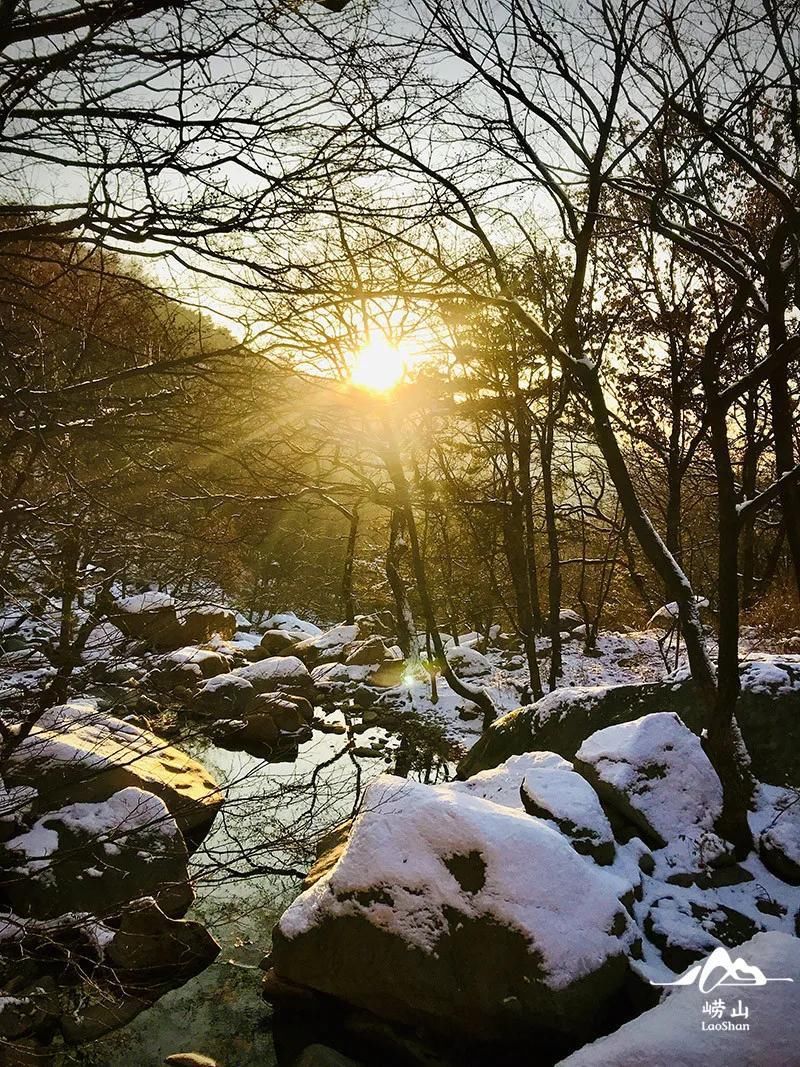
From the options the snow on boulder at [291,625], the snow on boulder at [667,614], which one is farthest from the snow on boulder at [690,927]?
the snow on boulder at [291,625]

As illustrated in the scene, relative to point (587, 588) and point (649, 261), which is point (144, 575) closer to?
point (649, 261)

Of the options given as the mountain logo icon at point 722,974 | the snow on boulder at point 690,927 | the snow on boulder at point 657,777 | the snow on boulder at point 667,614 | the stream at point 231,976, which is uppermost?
the snow on boulder at point 667,614

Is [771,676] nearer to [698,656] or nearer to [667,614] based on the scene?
[698,656]

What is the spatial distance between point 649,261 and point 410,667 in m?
9.11

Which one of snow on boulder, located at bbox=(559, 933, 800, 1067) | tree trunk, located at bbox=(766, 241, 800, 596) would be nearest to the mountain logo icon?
snow on boulder, located at bbox=(559, 933, 800, 1067)

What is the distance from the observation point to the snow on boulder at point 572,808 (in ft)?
13.9

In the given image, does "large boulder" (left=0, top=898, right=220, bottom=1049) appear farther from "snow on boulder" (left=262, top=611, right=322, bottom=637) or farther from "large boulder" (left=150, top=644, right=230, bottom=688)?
"snow on boulder" (left=262, top=611, right=322, bottom=637)

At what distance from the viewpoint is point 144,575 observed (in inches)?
174

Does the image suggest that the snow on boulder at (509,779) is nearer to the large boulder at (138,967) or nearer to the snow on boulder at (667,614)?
the large boulder at (138,967)

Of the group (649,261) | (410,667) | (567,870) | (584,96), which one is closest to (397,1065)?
(567,870)

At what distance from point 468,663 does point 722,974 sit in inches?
367

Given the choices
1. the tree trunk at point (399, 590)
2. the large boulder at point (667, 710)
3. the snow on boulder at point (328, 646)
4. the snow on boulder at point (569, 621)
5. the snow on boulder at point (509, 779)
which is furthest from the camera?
the snow on boulder at point (569, 621)

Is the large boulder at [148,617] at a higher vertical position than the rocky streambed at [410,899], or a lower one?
higher

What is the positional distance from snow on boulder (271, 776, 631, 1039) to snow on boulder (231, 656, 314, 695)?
762 centimetres
